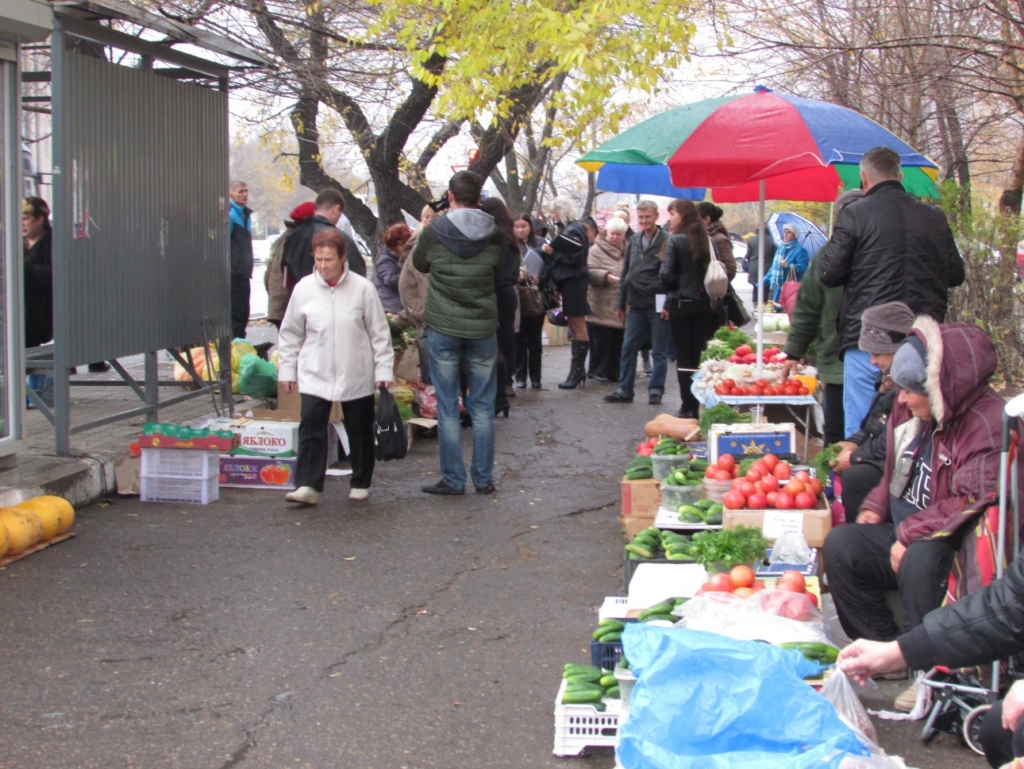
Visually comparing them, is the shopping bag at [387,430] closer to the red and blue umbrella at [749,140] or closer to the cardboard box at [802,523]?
the red and blue umbrella at [749,140]

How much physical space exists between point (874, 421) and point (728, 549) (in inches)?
51.1

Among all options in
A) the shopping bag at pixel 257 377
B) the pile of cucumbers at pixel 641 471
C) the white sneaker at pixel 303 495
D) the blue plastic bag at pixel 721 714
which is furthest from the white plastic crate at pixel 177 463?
the blue plastic bag at pixel 721 714

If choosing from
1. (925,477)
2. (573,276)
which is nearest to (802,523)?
(925,477)

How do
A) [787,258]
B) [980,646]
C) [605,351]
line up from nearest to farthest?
Result: [980,646], [605,351], [787,258]

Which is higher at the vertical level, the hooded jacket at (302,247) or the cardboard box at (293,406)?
the hooded jacket at (302,247)

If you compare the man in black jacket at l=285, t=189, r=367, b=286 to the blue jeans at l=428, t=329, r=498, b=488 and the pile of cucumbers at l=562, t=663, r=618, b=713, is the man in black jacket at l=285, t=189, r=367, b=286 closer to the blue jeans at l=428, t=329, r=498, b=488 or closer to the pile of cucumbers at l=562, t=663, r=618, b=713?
the blue jeans at l=428, t=329, r=498, b=488

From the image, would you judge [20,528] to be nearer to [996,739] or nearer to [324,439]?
[324,439]

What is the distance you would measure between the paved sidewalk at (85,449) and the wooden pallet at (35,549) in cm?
29

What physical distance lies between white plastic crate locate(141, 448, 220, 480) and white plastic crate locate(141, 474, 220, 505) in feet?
0.10

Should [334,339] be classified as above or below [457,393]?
above

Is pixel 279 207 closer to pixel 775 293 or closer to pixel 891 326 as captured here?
pixel 775 293

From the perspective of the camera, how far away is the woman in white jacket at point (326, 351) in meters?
7.24

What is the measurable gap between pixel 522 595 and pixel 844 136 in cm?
342

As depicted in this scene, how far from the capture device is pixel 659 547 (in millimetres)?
5395
